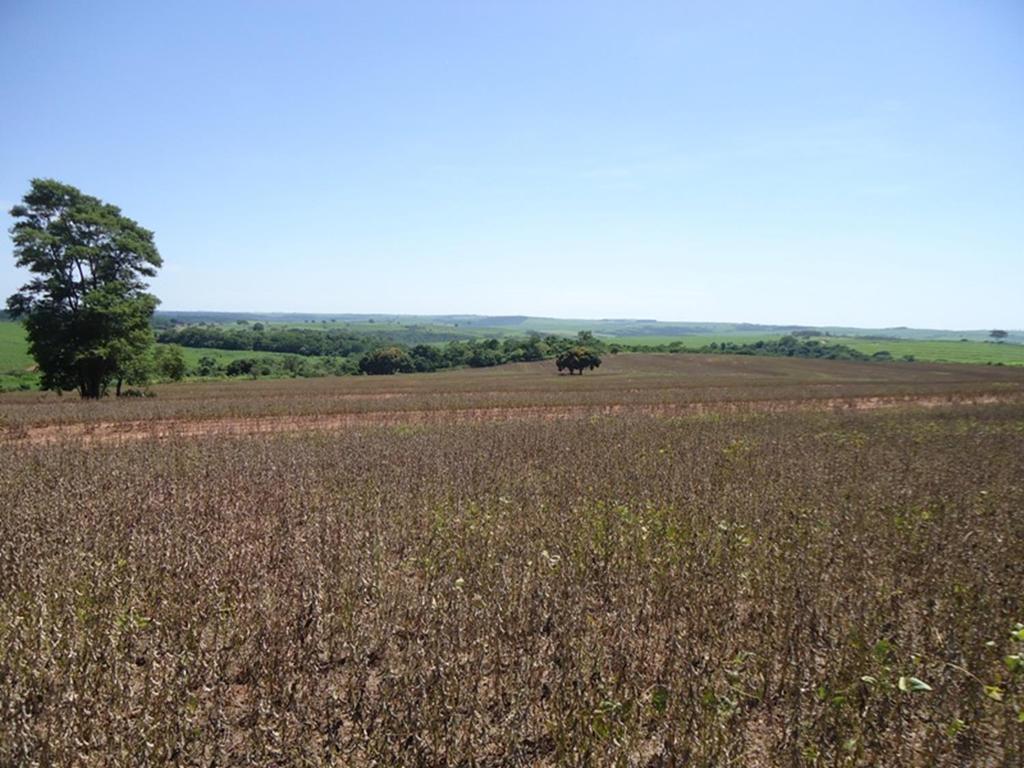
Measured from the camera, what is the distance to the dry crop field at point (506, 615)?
120 inches

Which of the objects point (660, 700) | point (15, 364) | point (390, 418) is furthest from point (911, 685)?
point (15, 364)

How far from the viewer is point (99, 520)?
6293 millimetres

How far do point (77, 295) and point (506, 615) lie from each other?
32.4 metres

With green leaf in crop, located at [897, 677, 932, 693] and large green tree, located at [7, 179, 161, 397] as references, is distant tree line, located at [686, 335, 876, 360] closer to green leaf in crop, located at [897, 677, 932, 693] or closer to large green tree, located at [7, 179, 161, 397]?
large green tree, located at [7, 179, 161, 397]

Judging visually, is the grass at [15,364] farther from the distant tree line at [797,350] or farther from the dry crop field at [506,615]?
the distant tree line at [797,350]

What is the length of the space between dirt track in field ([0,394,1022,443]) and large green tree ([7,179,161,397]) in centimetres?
1062

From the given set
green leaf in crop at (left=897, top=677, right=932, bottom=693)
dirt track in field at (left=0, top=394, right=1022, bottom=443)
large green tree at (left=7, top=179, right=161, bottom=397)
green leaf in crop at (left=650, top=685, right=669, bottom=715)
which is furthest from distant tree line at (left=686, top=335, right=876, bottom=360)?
green leaf in crop at (left=650, top=685, right=669, bottom=715)

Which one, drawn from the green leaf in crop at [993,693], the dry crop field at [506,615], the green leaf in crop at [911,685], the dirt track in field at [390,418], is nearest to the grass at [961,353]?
the dirt track in field at [390,418]

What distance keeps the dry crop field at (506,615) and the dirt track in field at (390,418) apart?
7543 millimetres

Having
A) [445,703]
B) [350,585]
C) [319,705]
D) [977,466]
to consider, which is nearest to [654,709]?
[445,703]

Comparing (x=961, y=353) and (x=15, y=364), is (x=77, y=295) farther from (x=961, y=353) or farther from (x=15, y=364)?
(x=961, y=353)

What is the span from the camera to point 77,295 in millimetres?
27234

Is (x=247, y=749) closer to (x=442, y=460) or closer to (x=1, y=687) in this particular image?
(x=1, y=687)

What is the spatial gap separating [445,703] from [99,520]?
535 centimetres
